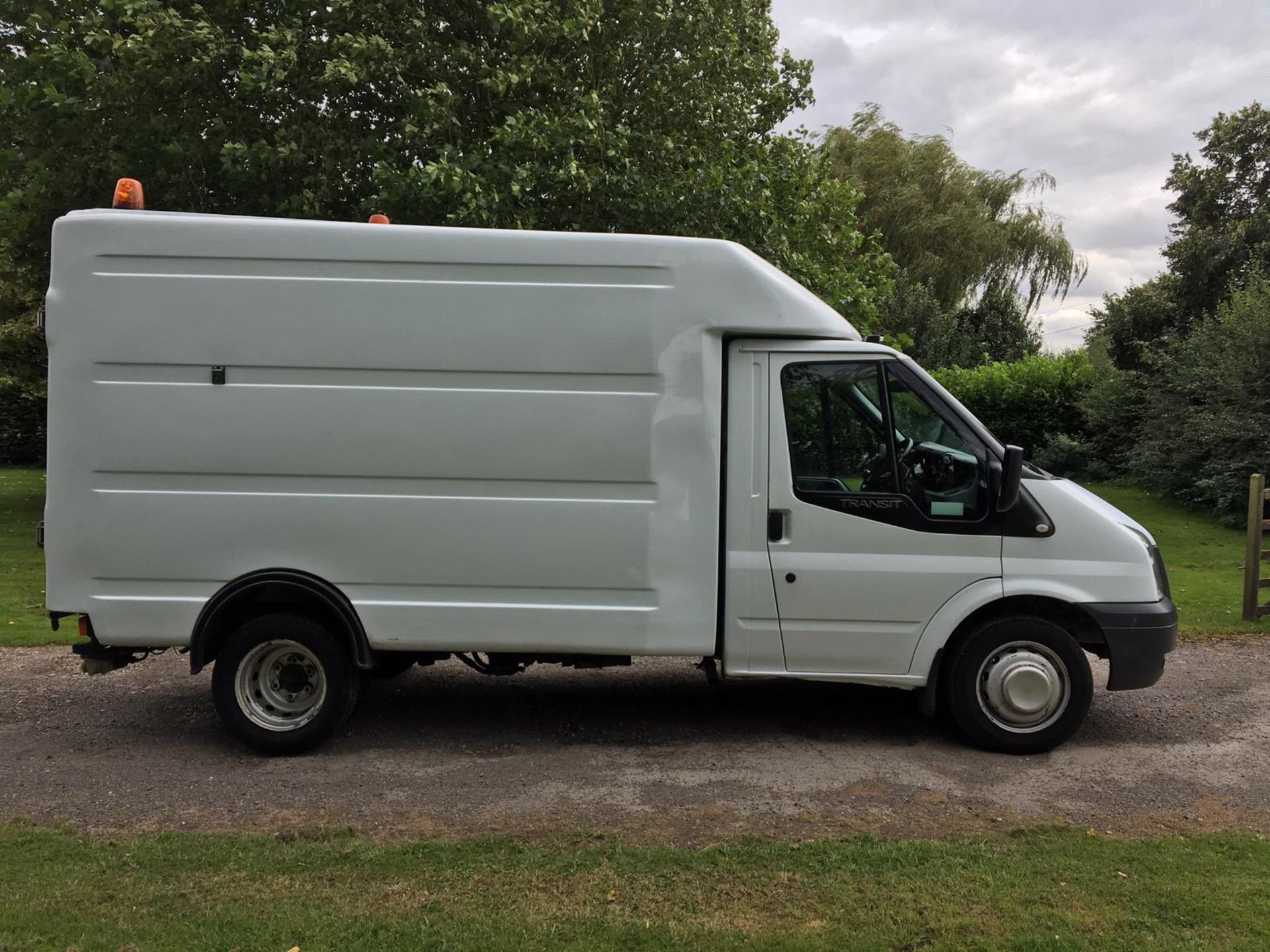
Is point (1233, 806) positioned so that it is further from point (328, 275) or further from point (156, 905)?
point (328, 275)

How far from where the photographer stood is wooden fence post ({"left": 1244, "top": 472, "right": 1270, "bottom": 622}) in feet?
29.5

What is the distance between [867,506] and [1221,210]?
2357 centimetres

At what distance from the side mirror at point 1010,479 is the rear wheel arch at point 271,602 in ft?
11.3

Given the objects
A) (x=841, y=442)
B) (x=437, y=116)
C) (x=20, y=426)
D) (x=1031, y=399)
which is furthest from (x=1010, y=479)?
(x=20, y=426)

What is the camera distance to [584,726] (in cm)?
599

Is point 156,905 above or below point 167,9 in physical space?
below

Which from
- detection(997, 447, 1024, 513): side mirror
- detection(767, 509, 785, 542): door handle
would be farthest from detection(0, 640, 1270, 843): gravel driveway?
detection(997, 447, 1024, 513): side mirror

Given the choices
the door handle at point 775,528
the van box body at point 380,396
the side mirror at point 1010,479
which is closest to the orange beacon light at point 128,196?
the van box body at point 380,396

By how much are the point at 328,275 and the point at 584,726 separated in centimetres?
300

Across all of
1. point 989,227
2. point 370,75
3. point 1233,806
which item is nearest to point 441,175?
point 370,75

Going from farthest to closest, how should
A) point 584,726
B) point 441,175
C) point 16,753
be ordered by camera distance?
point 441,175 → point 584,726 → point 16,753

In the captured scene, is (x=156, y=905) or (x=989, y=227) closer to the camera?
(x=156, y=905)

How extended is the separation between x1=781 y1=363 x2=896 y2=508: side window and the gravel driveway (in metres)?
1.53

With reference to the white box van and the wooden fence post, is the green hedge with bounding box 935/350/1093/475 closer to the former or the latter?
the wooden fence post
